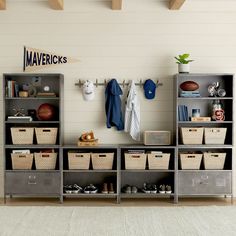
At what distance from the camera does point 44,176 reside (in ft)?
21.0

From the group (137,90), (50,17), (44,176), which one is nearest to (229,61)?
(137,90)

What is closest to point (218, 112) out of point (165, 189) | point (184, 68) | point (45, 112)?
point (184, 68)

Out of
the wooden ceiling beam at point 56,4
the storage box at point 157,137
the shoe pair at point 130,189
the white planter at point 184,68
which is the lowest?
the shoe pair at point 130,189

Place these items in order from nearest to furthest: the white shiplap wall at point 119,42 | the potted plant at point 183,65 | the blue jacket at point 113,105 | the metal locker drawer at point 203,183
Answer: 1. the metal locker drawer at point 203,183
2. the potted plant at point 183,65
3. the blue jacket at point 113,105
4. the white shiplap wall at point 119,42

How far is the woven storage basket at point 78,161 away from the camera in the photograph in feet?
21.1

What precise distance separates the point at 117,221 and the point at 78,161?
4.52ft

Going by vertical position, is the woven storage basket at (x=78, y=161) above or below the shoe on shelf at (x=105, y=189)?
above

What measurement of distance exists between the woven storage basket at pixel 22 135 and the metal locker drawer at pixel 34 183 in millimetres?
463

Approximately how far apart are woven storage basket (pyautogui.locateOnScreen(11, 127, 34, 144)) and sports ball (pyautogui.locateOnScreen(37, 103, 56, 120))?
0.23 meters

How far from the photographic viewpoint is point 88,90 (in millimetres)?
6645

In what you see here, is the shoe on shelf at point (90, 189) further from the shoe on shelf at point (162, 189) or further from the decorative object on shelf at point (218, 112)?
the decorative object on shelf at point (218, 112)

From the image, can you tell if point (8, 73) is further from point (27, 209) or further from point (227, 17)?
point (227, 17)

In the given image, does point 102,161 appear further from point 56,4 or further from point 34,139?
point 56,4

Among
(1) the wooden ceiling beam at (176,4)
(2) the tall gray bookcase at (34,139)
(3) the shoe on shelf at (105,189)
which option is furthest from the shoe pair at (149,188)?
(1) the wooden ceiling beam at (176,4)
